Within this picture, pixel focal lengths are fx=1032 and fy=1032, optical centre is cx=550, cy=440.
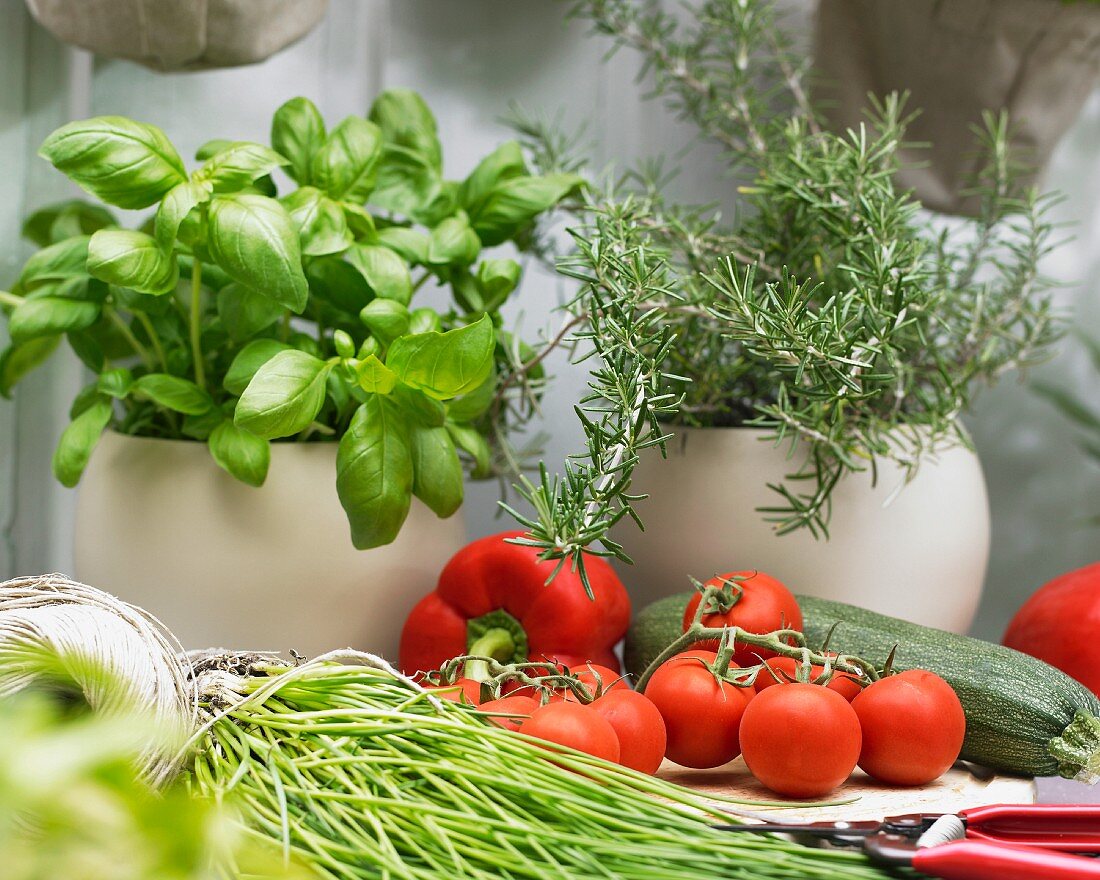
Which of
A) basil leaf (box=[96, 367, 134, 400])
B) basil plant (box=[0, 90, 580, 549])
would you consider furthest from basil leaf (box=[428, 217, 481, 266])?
basil leaf (box=[96, 367, 134, 400])

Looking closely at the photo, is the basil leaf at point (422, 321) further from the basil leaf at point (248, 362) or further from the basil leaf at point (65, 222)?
the basil leaf at point (65, 222)

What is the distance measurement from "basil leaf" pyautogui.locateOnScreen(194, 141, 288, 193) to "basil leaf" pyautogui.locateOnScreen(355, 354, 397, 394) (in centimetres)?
14

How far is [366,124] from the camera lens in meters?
0.71

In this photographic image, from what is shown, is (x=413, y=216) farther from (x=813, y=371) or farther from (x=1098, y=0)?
(x=1098, y=0)

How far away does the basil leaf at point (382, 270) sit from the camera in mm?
649

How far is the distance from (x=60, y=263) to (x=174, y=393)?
0.42 ft

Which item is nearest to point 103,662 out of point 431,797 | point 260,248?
point 431,797

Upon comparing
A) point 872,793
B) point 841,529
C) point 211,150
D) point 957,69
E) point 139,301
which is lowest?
point 872,793

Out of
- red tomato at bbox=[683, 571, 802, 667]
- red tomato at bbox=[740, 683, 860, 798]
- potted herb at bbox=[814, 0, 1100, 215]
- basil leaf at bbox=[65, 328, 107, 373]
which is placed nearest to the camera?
red tomato at bbox=[740, 683, 860, 798]

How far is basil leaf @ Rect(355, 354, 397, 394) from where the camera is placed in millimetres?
585

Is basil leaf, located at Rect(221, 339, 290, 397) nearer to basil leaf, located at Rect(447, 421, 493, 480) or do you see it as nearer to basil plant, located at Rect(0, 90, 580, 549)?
basil plant, located at Rect(0, 90, 580, 549)

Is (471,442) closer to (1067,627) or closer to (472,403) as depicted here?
(472,403)

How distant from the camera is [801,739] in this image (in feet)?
1.65

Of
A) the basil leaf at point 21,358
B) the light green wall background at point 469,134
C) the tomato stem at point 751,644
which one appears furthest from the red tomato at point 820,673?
the basil leaf at point 21,358
